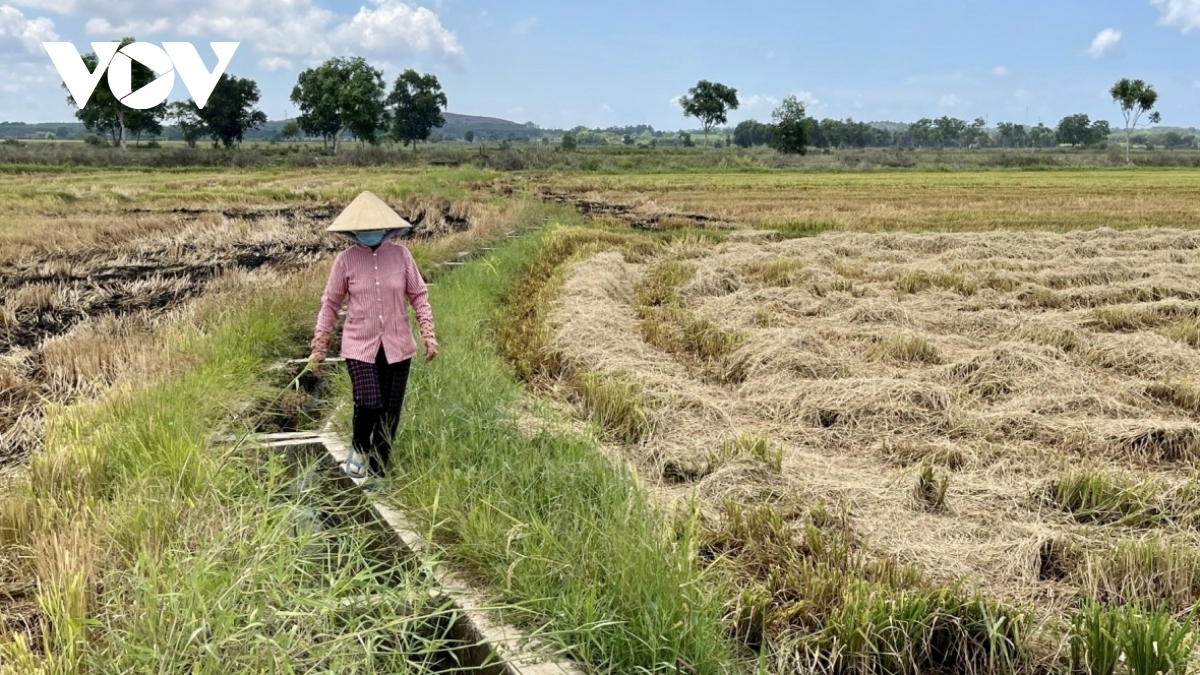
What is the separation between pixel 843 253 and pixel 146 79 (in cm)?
6720

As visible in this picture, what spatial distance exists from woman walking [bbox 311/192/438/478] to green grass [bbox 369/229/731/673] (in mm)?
227

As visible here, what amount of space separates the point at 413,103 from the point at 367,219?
9295cm

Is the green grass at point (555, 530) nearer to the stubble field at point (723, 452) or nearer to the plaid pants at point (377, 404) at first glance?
the stubble field at point (723, 452)

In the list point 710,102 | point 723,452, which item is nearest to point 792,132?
point 710,102

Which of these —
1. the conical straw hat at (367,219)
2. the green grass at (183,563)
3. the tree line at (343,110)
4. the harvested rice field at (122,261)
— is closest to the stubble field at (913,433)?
the green grass at (183,563)

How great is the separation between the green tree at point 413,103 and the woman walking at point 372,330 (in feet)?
300

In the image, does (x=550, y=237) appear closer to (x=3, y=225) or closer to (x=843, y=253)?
(x=843, y=253)

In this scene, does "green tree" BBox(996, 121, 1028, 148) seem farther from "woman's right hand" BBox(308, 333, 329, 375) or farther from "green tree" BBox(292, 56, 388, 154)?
"woman's right hand" BBox(308, 333, 329, 375)

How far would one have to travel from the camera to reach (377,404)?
14.4 feet

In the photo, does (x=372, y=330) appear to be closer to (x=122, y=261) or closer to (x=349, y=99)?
(x=122, y=261)

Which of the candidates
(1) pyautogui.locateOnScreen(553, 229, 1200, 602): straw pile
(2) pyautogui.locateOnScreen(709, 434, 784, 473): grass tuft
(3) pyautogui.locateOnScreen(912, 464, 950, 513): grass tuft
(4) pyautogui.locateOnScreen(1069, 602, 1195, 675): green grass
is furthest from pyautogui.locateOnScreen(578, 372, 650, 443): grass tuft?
(4) pyautogui.locateOnScreen(1069, 602, 1195, 675): green grass

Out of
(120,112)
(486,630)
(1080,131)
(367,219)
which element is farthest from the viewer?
(1080,131)

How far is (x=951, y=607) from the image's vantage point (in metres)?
3.14

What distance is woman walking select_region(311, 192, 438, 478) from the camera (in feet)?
14.3
